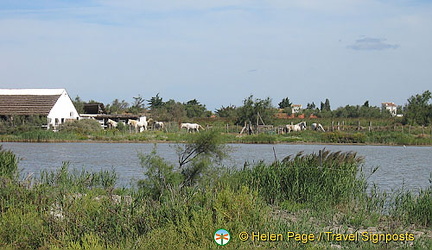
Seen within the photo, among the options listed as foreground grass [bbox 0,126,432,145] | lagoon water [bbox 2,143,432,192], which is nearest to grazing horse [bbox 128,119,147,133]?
foreground grass [bbox 0,126,432,145]

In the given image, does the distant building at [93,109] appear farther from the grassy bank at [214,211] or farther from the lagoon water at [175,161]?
the grassy bank at [214,211]

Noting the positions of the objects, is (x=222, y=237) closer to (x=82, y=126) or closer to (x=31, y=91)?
(x=82, y=126)

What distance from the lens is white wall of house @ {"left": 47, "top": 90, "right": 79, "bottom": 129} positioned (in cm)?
5294

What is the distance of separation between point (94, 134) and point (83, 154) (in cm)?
1523

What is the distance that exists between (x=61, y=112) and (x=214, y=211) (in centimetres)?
4762

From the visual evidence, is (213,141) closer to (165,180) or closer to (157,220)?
(165,180)

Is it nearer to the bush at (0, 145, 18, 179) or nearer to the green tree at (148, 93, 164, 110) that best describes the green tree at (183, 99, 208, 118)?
the green tree at (148, 93, 164, 110)

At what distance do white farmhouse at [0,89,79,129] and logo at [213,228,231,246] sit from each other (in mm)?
43412

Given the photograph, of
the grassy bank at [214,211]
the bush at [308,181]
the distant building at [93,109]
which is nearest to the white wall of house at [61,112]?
the distant building at [93,109]

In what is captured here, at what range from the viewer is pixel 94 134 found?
48250mm

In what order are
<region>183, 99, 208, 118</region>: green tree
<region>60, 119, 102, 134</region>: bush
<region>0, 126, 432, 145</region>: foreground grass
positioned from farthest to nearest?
1. <region>183, 99, 208, 118</region>: green tree
2. <region>60, 119, 102, 134</region>: bush
3. <region>0, 126, 432, 145</region>: foreground grass

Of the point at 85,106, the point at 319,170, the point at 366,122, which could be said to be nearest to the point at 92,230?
the point at 319,170

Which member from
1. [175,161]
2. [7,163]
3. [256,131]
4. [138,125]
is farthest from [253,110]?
[7,163]

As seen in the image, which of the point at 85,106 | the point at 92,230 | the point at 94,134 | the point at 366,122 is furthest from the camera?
the point at 85,106
